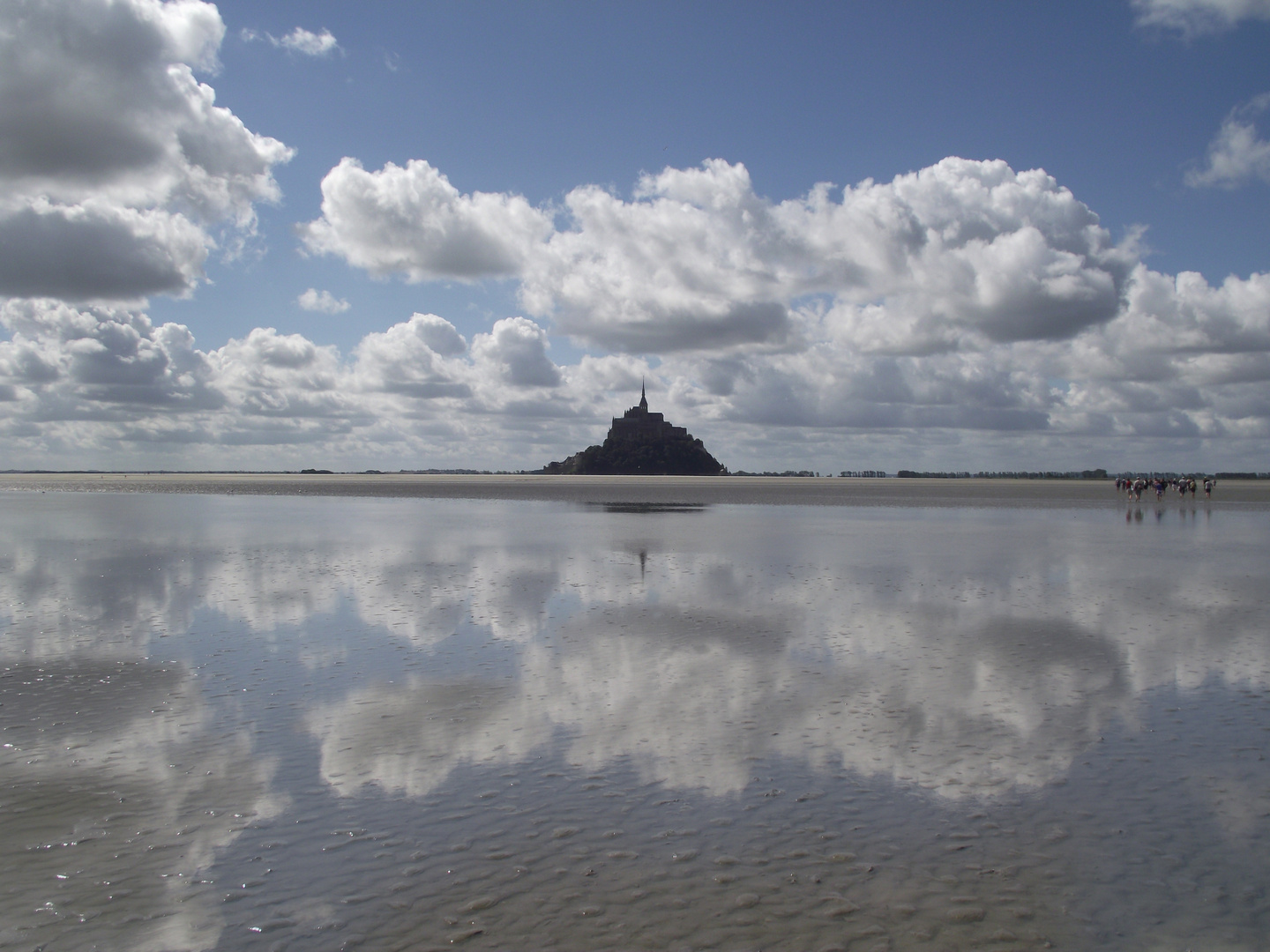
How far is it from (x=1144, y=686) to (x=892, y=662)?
3046 mm

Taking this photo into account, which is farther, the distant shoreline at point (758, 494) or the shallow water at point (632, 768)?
the distant shoreline at point (758, 494)

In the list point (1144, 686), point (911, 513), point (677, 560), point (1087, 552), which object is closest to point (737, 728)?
point (1144, 686)

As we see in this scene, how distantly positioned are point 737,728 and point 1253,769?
4773mm

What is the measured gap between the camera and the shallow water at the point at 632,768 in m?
5.30

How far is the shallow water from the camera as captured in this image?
5.30 meters

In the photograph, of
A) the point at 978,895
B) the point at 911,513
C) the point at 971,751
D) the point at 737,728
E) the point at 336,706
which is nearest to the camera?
the point at 978,895

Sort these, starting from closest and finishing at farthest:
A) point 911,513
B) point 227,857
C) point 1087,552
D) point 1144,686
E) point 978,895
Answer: point 978,895, point 227,857, point 1144,686, point 1087,552, point 911,513

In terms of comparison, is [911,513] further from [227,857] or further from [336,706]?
[227,857]

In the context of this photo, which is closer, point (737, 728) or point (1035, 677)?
point (737, 728)

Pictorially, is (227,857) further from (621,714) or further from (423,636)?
(423,636)

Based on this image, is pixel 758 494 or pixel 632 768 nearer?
pixel 632 768

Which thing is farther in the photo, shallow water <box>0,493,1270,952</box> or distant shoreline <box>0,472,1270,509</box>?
distant shoreline <box>0,472,1270,509</box>

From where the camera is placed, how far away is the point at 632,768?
7.72m

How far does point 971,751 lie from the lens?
818 centimetres
